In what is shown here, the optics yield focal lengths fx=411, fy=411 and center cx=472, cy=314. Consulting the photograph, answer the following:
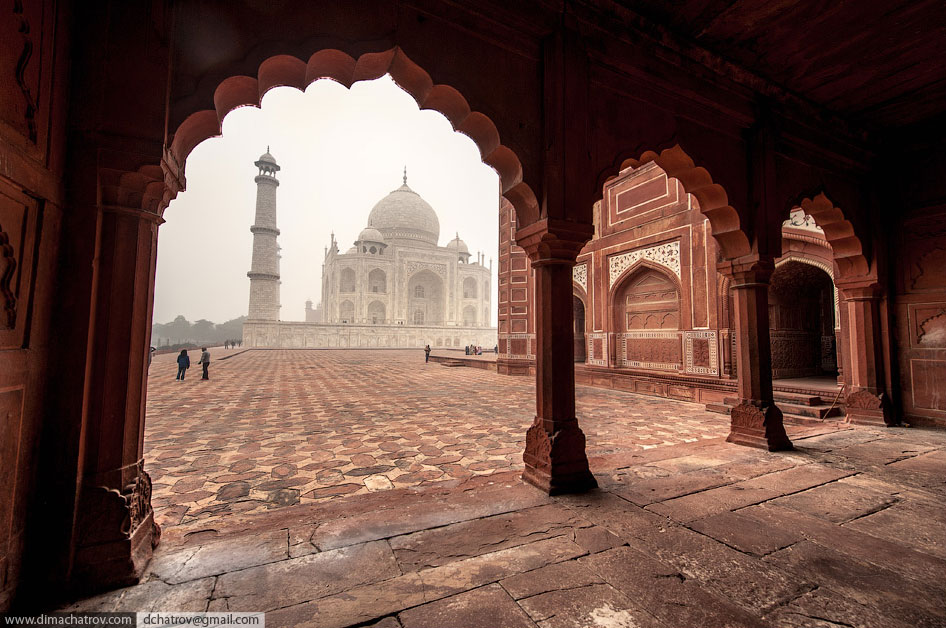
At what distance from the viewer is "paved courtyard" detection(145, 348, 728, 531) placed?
3361 millimetres

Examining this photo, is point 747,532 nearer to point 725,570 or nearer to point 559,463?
point 725,570

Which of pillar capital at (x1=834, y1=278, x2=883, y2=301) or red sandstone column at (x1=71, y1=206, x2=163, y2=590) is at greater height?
pillar capital at (x1=834, y1=278, x2=883, y2=301)

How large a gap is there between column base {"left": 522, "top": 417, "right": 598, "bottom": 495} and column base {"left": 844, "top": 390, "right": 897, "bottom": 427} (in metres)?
4.92

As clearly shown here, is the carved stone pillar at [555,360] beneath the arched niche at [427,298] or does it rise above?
beneath

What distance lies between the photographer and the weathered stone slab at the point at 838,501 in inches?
100

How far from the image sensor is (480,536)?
7.22ft

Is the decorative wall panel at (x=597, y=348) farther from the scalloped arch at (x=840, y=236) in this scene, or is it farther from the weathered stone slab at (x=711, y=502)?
the weathered stone slab at (x=711, y=502)

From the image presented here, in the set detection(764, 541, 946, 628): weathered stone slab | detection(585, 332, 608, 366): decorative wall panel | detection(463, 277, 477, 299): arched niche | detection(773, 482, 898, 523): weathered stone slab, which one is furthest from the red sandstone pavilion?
detection(463, 277, 477, 299): arched niche

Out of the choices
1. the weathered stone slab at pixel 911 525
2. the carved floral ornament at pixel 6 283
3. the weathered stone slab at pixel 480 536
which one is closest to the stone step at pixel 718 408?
the weathered stone slab at pixel 911 525

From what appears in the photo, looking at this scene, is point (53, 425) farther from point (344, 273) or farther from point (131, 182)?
point (344, 273)

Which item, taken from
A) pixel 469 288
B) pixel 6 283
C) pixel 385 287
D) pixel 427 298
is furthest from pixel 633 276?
pixel 469 288

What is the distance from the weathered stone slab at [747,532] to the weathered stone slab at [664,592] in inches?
20.4

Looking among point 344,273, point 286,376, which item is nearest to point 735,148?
point 286,376

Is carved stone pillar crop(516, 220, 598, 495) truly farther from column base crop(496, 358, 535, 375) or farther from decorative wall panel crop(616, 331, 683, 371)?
column base crop(496, 358, 535, 375)
